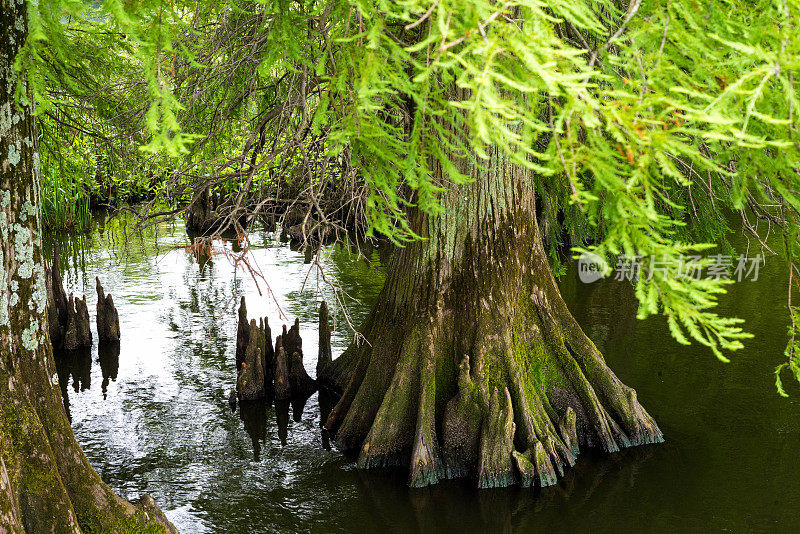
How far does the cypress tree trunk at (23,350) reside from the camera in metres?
3.98

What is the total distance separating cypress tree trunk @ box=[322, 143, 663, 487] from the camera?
233 inches

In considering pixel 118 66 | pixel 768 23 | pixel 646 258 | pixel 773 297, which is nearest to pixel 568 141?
pixel 646 258

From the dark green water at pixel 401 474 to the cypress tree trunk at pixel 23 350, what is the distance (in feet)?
4.68

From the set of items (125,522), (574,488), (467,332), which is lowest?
(574,488)

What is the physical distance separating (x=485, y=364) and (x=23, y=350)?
3.18 metres

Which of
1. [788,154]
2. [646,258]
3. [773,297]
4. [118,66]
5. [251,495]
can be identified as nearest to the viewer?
[646,258]

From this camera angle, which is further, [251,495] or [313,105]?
[313,105]

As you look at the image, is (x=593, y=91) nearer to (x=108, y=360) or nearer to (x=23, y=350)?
(x=23, y=350)

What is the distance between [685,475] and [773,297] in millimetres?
5217

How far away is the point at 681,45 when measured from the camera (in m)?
3.02

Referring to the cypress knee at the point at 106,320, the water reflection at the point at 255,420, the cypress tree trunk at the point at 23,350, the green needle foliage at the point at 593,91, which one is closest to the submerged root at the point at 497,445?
the green needle foliage at the point at 593,91

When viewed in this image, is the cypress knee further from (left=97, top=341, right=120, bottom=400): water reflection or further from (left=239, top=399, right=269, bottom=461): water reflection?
(left=239, top=399, right=269, bottom=461): water reflection

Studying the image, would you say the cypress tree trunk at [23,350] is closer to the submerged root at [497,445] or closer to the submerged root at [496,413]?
the submerged root at [496,413]

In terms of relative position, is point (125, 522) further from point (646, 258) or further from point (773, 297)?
point (773, 297)
